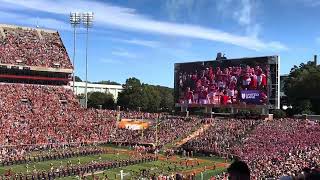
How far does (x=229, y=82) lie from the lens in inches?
2263

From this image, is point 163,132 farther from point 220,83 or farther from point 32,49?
point 32,49

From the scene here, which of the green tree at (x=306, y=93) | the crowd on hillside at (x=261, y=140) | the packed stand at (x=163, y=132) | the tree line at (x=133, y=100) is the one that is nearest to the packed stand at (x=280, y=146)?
the crowd on hillside at (x=261, y=140)

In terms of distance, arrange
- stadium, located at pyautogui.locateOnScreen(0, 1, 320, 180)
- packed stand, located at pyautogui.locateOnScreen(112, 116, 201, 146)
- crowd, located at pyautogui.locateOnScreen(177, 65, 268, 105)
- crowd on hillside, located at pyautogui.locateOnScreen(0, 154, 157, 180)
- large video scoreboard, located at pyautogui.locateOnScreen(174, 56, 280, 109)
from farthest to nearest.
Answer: crowd, located at pyautogui.locateOnScreen(177, 65, 268, 105) → large video scoreboard, located at pyautogui.locateOnScreen(174, 56, 280, 109) → packed stand, located at pyautogui.locateOnScreen(112, 116, 201, 146) → stadium, located at pyautogui.locateOnScreen(0, 1, 320, 180) → crowd on hillside, located at pyautogui.locateOnScreen(0, 154, 157, 180)

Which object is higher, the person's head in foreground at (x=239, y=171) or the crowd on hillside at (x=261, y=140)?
the person's head in foreground at (x=239, y=171)

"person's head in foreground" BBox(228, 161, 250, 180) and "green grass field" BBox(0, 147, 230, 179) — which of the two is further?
"green grass field" BBox(0, 147, 230, 179)

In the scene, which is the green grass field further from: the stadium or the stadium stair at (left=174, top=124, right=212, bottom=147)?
the stadium stair at (left=174, top=124, right=212, bottom=147)

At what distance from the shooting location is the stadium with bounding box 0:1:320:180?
38406mm

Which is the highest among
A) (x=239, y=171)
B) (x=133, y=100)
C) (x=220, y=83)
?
(x=220, y=83)

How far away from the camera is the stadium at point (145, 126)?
126 ft

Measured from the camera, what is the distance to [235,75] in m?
57.2

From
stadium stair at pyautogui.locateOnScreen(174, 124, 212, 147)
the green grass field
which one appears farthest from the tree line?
the green grass field

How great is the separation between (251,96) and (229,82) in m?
3.46

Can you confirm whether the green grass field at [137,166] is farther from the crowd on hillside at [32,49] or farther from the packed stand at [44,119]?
the crowd on hillside at [32,49]

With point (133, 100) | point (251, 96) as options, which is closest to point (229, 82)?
point (251, 96)
